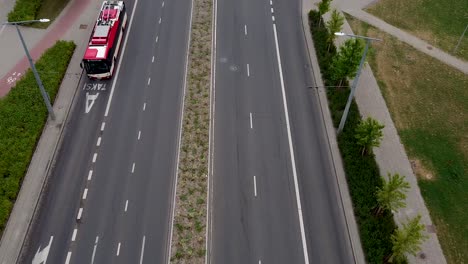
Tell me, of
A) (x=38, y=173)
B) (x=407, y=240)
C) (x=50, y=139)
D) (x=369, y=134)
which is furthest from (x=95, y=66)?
(x=407, y=240)

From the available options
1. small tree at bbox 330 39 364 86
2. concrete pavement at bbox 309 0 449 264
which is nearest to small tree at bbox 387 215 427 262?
concrete pavement at bbox 309 0 449 264

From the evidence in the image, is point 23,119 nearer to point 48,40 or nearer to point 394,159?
point 48,40

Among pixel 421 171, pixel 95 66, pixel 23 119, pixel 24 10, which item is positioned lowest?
pixel 421 171

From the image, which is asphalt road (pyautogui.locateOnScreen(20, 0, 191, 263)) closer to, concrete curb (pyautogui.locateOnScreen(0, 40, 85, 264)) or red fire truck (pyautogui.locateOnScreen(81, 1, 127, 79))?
concrete curb (pyautogui.locateOnScreen(0, 40, 85, 264))

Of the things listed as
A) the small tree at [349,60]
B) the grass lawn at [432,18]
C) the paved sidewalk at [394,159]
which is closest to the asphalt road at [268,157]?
the small tree at [349,60]

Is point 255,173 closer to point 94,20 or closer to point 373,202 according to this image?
point 373,202

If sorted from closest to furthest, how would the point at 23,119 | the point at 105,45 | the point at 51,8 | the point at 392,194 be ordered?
the point at 392,194 < the point at 23,119 < the point at 105,45 < the point at 51,8
